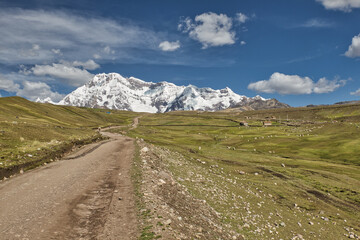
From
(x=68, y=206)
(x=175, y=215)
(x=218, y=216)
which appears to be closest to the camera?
(x=175, y=215)

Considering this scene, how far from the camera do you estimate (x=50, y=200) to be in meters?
15.1

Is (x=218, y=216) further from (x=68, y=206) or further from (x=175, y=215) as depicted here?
(x=68, y=206)

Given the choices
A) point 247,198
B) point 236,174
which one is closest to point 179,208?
point 247,198

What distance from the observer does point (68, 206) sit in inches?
558

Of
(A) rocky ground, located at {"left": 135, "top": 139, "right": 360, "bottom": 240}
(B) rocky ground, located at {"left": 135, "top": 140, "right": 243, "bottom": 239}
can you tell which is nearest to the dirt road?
(B) rocky ground, located at {"left": 135, "top": 140, "right": 243, "bottom": 239}

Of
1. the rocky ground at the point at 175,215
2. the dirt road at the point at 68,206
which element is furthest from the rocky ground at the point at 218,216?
the dirt road at the point at 68,206

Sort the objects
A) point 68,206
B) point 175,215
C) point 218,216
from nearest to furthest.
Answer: point 175,215 < point 68,206 < point 218,216

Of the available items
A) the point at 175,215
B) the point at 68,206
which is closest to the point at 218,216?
the point at 175,215

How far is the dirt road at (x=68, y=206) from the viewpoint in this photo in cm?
1112

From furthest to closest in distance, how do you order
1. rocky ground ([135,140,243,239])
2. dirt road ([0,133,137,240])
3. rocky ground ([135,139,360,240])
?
rocky ground ([135,139,360,240]) < dirt road ([0,133,137,240]) < rocky ground ([135,140,243,239])

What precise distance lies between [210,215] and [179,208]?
2785 millimetres

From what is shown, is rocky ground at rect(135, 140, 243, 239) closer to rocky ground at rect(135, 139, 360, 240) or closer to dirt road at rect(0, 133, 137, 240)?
rocky ground at rect(135, 139, 360, 240)

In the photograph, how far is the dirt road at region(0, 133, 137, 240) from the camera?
11117mm

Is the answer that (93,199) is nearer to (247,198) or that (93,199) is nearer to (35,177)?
(35,177)
